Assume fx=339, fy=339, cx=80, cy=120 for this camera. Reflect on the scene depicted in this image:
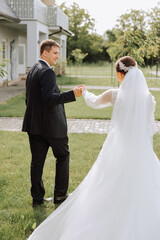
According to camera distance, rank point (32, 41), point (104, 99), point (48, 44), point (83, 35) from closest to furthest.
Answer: point (104, 99)
point (48, 44)
point (32, 41)
point (83, 35)

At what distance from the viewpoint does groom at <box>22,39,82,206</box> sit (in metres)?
3.98

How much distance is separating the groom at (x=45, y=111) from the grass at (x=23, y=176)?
0.39 metres

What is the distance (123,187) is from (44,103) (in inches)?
53.9

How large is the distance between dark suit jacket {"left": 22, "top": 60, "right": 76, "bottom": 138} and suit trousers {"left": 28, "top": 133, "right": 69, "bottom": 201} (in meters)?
0.12

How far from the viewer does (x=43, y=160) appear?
4402 millimetres

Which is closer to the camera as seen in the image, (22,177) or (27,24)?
(22,177)

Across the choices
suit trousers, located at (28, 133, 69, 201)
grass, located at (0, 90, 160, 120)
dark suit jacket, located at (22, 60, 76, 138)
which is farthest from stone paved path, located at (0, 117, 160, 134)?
dark suit jacket, located at (22, 60, 76, 138)

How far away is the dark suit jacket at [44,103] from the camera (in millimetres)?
3973

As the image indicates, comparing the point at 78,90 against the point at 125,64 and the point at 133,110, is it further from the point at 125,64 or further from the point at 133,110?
the point at 133,110

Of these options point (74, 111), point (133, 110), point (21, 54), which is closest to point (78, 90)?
point (133, 110)

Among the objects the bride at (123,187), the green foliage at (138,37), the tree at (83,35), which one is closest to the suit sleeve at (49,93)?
the bride at (123,187)

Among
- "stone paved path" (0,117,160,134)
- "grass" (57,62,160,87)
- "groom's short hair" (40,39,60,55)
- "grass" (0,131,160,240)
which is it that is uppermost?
"groom's short hair" (40,39,60,55)

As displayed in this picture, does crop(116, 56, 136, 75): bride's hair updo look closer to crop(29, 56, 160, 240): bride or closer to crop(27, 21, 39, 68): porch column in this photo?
crop(29, 56, 160, 240): bride

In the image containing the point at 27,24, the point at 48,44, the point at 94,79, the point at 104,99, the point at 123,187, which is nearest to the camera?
the point at 123,187
